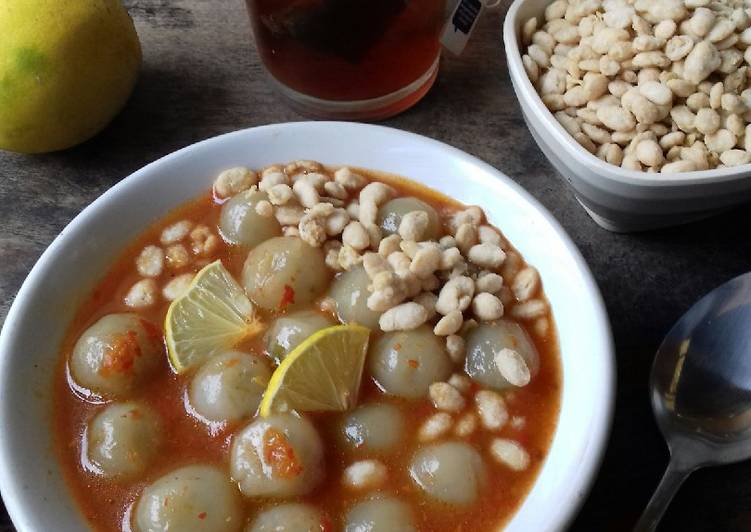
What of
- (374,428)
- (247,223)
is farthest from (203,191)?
(374,428)

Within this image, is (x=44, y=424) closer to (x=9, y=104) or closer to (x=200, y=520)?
(x=200, y=520)

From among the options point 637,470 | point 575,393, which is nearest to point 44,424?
point 575,393

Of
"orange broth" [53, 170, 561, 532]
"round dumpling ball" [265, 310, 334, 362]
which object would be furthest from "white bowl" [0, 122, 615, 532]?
"round dumpling ball" [265, 310, 334, 362]

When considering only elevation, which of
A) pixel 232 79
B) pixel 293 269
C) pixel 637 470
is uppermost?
pixel 293 269

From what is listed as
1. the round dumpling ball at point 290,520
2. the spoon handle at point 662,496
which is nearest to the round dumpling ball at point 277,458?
the round dumpling ball at point 290,520

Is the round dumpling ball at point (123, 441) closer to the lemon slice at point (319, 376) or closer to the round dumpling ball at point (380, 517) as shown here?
the lemon slice at point (319, 376)

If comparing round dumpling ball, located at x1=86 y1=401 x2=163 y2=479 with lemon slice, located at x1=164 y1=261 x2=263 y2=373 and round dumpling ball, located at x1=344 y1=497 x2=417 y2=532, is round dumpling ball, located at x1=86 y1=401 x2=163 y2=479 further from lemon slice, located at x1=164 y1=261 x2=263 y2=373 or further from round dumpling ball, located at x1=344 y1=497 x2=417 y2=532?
round dumpling ball, located at x1=344 y1=497 x2=417 y2=532
